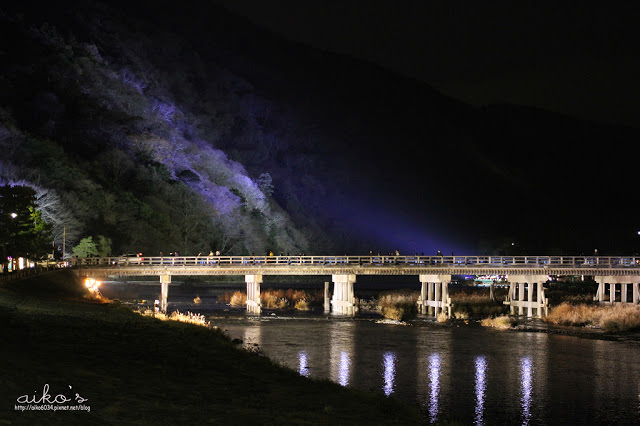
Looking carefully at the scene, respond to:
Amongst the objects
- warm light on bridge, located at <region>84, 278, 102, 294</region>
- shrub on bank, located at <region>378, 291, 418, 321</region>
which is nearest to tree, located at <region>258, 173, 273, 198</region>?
shrub on bank, located at <region>378, 291, 418, 321</region>

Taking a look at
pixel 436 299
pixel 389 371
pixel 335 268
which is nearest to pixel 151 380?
pixel 389 371

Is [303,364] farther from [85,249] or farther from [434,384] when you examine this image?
[85,249]

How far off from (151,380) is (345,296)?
44291 mm

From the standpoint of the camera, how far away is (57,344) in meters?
22.4

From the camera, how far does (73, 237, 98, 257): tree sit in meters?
69.2

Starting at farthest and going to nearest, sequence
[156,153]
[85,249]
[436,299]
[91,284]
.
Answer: [156,153] < [85,249] < [436,299] < [91,284]

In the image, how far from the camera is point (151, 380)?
19.7 metres

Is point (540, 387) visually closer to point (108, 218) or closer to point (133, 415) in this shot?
point (133, 415)

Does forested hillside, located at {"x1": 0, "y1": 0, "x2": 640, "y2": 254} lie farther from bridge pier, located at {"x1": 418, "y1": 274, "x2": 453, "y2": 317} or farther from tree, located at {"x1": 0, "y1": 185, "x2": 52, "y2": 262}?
bridge pier, located at {"x1": 418, "y1": 274, "x2": 453, "y2": 317}

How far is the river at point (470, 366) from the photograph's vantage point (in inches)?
1041

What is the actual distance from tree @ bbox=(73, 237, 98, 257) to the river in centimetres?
2130

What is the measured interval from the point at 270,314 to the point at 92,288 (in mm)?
15006

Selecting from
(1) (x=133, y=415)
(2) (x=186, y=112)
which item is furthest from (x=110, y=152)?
(1) (x=133, y=415)

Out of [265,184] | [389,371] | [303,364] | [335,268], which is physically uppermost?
[265,184]
